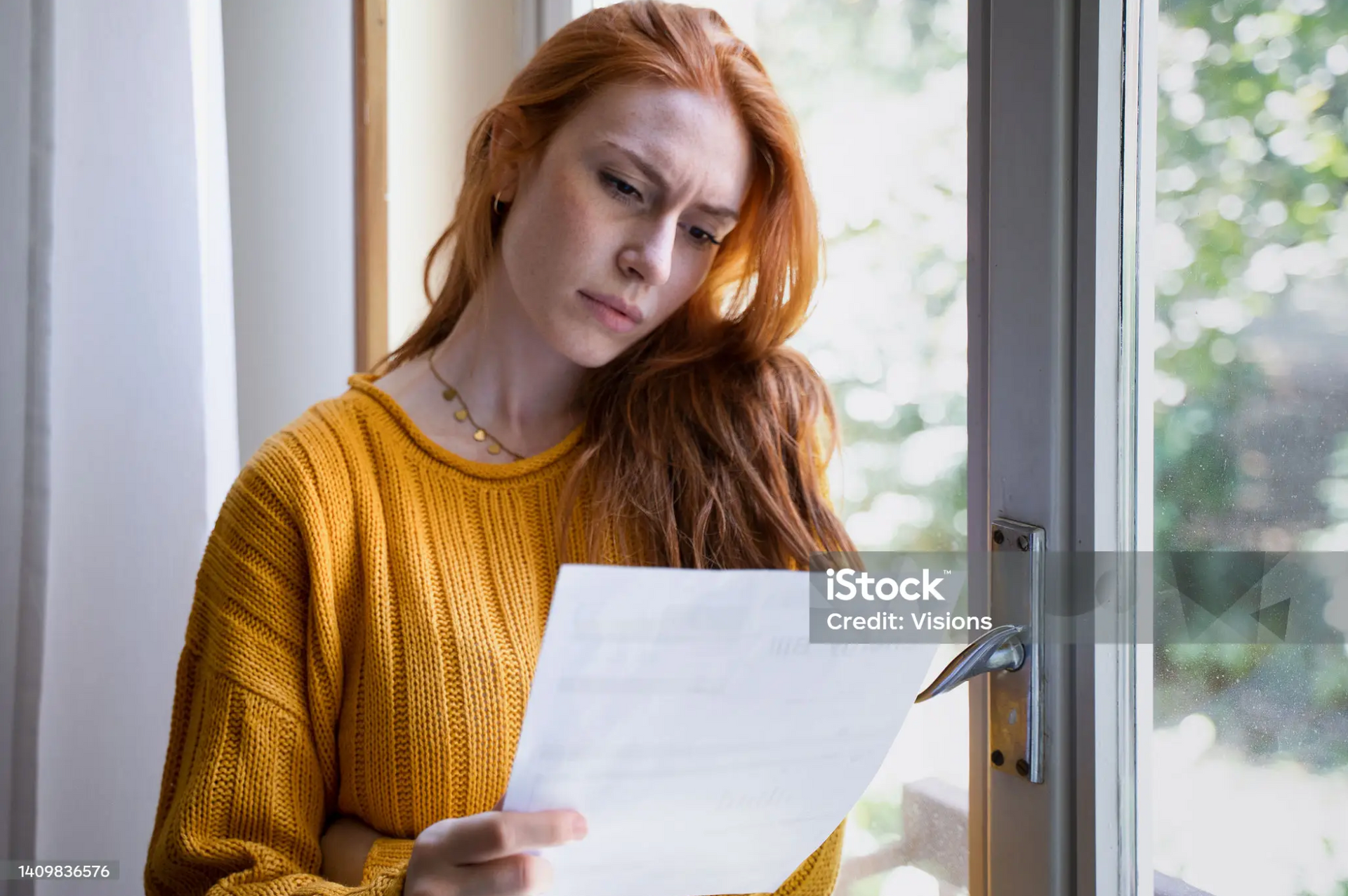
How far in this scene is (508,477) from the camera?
35.1 inches

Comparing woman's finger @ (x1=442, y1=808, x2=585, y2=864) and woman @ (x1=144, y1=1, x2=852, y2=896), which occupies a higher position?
woman @ (x1=144, y1=1, x2=852, y2=896)

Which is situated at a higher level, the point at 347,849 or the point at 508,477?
the point at 508,477

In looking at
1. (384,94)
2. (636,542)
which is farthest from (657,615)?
(384,94)

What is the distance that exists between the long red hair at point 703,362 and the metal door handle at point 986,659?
19 cm

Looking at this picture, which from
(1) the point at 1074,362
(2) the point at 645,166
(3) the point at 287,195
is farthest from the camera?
(3) the point at 287,195

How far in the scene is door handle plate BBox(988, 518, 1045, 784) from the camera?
702 mm

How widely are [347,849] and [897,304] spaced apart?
2.20 feet

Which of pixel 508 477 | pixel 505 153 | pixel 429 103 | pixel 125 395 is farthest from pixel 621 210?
pixel 429 103

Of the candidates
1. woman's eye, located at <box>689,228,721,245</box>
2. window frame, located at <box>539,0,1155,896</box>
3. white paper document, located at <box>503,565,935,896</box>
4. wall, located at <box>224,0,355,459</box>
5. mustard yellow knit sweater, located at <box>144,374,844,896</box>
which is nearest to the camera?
white paper document, located at <box>503,565,935,896</box>

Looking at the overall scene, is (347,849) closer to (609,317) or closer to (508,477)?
(508,477)

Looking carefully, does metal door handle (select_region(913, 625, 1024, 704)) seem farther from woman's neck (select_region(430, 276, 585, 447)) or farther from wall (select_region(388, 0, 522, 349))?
wall (select_region(388, 0, 522, 349))

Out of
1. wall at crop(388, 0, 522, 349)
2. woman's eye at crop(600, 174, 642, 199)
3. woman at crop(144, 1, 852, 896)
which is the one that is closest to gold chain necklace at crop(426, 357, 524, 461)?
woman at crop(144, 1, 852, 896)

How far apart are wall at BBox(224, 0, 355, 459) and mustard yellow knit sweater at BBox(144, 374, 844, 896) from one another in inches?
25.7

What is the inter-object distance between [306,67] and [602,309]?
2.84ft
